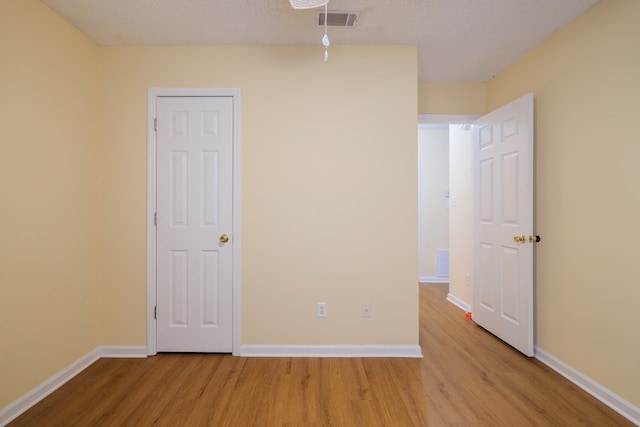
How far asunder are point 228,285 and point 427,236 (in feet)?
12.7

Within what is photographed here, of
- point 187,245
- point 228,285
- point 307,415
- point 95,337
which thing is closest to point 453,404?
point 307,415

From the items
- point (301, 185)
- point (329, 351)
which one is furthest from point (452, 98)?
point (329, 351)

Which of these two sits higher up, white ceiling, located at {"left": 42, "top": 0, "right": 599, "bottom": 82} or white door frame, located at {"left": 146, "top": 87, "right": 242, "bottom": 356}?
white ceiling, located at {"left": 42, "top": 0, "right": 599, "bottom": 82}

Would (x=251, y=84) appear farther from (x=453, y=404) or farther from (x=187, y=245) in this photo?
(x=453, y=404)

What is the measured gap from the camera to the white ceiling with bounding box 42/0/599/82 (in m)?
2.06

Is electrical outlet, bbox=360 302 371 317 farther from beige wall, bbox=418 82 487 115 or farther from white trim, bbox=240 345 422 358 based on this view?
beige wall, bbox=418 82 487 115

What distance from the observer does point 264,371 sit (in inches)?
91.9

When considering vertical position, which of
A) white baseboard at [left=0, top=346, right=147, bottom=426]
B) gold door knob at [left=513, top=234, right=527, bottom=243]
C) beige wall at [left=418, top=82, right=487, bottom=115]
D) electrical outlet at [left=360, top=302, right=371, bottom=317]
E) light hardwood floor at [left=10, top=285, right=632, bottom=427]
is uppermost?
beige wall at [left=418, top=82, right=487, bottom=115]

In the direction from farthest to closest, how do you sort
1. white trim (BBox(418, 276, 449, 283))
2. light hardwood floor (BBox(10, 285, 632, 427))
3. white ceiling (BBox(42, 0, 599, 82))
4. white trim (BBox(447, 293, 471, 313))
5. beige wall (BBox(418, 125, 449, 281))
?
beige wall (BBox(418, 125, 449, 281)), white trim (BBox(418, 276, 449, 283)), white trim (BBox(447, 293, 471, 313)), white ceiling (BBox(42, 0, 599, 82)), light hardwood floor (BBox(10, 285, 632, 427))

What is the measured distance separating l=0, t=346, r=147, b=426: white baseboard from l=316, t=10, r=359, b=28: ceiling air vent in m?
2.95

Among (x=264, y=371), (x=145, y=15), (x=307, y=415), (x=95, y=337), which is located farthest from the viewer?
(x=95, y=337)

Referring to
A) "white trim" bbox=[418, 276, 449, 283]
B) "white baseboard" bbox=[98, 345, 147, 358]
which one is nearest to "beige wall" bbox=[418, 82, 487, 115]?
"white trim" bbox=[418, 276, 449, 283]

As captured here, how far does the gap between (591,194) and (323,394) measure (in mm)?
2263

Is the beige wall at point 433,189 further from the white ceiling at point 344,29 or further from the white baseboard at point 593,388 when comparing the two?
the white baseboard at point 593,388
